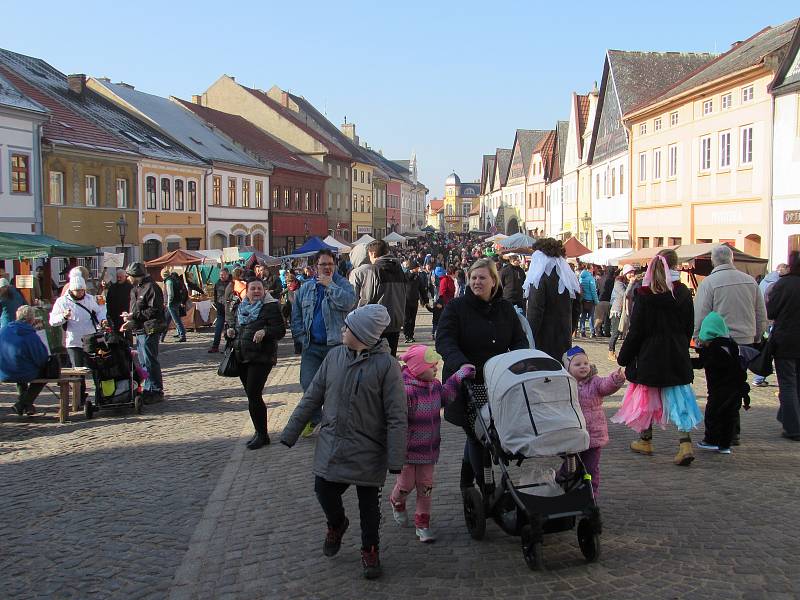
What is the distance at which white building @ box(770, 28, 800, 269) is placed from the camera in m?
22.3

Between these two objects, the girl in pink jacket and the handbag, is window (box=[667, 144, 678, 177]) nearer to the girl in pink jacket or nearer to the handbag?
the handbag

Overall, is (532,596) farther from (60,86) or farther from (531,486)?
(60,86)

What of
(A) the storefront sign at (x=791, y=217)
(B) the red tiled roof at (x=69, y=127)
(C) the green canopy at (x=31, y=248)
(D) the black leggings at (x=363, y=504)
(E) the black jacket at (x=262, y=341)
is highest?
(B) the red tiled roof at (x=69, y=127)

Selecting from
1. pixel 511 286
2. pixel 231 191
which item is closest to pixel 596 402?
pixel 511 286

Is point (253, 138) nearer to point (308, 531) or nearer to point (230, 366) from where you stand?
point (230, 366)

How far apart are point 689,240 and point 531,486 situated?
26.9 metres

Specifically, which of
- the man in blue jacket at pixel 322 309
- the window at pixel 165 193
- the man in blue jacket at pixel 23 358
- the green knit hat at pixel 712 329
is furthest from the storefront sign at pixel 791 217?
the window at pixel 165 193

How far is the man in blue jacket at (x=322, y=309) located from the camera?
8.69 meters

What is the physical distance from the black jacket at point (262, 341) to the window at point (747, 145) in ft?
68.3

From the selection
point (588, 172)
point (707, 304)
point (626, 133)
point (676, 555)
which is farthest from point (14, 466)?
point (588, 172)

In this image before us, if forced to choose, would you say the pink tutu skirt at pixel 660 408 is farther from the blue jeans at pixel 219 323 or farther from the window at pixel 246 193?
the window at pixel 246 193

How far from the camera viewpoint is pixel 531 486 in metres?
5.25

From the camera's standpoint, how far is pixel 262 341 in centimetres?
856

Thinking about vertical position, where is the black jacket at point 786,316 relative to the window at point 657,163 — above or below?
below
